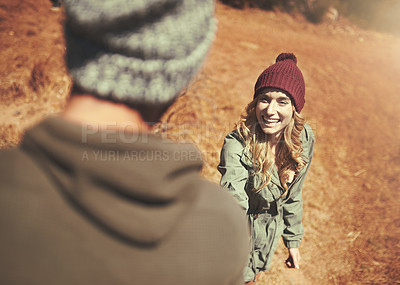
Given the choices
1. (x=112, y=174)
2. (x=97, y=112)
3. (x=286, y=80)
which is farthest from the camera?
(x=286, y=80)

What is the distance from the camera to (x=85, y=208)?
0.60 meters

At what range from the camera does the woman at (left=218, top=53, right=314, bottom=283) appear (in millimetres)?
2242

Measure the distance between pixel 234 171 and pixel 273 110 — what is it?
2.11ft

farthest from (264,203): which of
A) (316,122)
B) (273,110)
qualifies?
(316,122)

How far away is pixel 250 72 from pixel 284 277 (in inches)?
214

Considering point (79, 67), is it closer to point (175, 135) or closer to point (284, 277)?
point (284, 277)

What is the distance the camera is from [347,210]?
5.35 m

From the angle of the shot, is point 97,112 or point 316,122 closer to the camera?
point 97,112

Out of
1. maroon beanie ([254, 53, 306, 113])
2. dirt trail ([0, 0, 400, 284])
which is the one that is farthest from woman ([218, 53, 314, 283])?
dirt trail ([0, 0, 400, 284])

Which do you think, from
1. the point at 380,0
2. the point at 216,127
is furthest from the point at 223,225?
the point at 380,0

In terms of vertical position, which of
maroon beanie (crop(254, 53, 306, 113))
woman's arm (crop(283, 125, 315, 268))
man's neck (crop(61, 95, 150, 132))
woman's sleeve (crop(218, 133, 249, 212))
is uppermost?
man's neck (crop(61, 95, 150, 132))

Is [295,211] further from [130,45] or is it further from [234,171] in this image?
[130,45]

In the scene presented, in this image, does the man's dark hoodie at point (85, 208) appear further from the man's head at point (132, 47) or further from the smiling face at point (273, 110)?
the smiling face at point (273, 110)

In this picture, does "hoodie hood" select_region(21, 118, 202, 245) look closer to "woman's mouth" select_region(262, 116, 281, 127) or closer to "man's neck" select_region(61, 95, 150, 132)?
"man's neck" select_region(61, 95, 150, 132)
